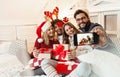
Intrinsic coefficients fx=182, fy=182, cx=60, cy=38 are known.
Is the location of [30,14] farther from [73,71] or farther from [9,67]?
[73,71]

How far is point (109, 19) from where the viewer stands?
134 cm

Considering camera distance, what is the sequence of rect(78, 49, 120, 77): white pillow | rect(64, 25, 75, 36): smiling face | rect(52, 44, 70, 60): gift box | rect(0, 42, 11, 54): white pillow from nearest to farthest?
1. rect(78, 49, 120, 77): white pillow
2. rect(52, 44, 70, 60): gift box
3. rect(64, 25, 75, 36): smiling face
4. rect(0, 42, 11, 54): white pillow

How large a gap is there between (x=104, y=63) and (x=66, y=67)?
259 millimetres

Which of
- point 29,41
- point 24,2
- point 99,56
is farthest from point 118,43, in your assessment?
point 24,2

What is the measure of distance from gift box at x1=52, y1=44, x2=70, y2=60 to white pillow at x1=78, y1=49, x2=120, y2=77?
21cm

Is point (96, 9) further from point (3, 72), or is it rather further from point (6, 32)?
point (6, 32)

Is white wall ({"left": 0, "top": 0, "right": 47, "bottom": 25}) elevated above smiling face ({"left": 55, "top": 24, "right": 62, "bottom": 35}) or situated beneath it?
elevated above

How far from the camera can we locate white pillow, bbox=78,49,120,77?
90cm

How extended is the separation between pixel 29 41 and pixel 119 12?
3.29ft

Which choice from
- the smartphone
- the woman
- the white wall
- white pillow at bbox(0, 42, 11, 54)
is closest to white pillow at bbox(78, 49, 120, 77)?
the woman

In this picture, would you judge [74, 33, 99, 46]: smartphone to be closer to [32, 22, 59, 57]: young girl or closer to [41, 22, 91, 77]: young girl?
[41, 22, 91, 77]: young girl

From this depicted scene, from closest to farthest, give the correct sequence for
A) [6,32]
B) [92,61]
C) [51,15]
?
1. [92,61]
2. [51,15]
3. [6,32]

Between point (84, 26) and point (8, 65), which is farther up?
point (84, 26)

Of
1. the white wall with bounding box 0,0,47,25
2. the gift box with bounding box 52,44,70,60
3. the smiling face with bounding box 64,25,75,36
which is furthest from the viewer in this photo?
the white wall with bounding box 0,0,47,25
